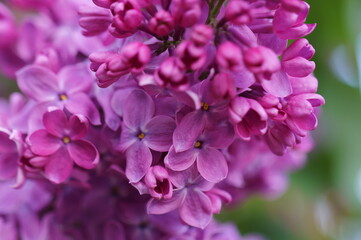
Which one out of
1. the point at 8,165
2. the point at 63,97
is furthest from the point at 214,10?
the point at 8,165

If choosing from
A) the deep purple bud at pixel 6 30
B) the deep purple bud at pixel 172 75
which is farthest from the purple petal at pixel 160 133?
the deep purple bud at pixel 6 30

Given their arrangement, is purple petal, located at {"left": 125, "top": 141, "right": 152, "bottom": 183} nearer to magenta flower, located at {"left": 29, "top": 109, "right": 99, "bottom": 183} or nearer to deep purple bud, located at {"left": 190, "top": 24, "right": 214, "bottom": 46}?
magenta flower, located at {"left": 29, "top": 109, "right": 99, "bottom": 183}

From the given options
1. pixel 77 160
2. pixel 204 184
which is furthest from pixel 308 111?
pixel 77 160

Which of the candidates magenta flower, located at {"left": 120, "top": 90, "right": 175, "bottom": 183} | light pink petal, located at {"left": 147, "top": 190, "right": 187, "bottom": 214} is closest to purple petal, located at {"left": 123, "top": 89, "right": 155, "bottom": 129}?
magenta flower, located at {"left": 120, "top": 90, "right": 175, "bottom": 183}

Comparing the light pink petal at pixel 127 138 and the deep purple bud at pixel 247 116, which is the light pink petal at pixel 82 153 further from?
the deep purple bud at pixel 247 116

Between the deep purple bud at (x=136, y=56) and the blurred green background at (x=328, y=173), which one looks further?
the blurred green background at (x=328, y=173)

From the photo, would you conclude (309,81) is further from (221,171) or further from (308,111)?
(221,171)
